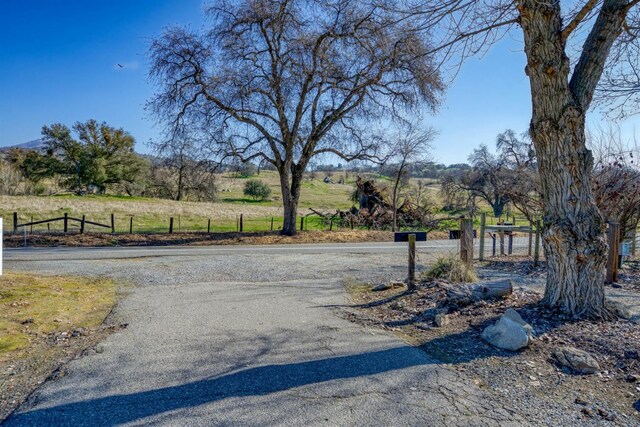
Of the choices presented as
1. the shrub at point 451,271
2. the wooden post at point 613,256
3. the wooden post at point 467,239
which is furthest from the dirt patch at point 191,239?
the wooden post at point 613,256

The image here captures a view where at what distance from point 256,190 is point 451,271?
51.2 m

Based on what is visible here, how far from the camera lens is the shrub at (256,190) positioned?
192 ft

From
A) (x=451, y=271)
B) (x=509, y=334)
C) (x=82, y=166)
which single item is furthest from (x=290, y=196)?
(x=82, y=166)

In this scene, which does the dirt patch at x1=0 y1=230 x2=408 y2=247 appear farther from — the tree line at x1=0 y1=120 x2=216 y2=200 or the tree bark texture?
the tree line at x1=0 y1=120 x2=216 y2=200

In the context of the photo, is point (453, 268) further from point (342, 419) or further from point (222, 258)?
point (222, 258)

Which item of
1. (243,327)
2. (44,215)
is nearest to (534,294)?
(243,327)

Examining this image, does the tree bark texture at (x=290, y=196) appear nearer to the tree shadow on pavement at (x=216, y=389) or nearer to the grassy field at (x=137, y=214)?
the grassy field at (x=137, y=214)

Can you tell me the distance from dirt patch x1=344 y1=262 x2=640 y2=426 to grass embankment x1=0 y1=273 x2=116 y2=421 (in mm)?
3928

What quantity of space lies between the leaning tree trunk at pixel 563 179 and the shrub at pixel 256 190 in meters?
53.5

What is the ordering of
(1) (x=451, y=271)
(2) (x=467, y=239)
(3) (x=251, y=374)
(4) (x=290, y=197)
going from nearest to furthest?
(3) (x=251, y=374), (1) (x=451, y=271), (2) (x=467, y=239), (4) (x=290, y=197)

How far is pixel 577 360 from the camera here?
14.3 feet

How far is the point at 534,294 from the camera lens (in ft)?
22.7

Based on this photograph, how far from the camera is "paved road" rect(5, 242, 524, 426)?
345cm

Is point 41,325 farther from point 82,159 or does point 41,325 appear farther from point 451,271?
point 82,159
